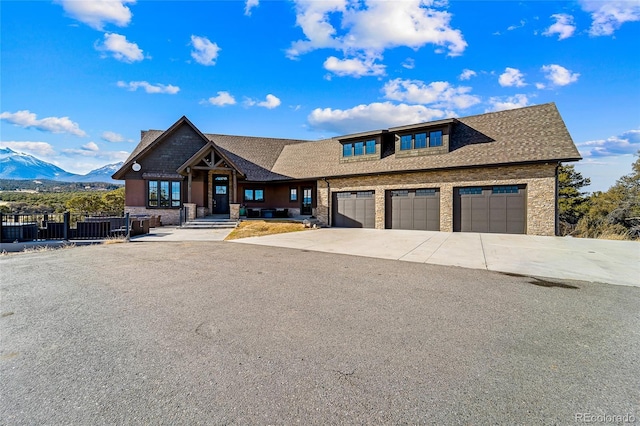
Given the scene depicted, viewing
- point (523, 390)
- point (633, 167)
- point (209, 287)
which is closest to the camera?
point (523, 390)

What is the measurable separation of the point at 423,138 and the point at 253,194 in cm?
1378

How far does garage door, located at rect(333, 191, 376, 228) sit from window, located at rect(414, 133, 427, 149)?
4183 mm

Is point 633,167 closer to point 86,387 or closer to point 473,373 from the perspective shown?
point 473,373

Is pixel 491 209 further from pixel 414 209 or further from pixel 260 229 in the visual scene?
pixel 260 229

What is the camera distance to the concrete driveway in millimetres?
7855

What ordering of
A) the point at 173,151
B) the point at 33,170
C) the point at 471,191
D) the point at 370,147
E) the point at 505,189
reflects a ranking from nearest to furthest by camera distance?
1. the point at 505,189
2. the point at 471,191
3. the point at 370,147
4. the point at 173,151
5. the point at 33,170

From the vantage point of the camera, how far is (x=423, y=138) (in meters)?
19.2

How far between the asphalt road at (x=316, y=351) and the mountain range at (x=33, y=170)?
166767 millimetres

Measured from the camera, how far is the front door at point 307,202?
24.0m

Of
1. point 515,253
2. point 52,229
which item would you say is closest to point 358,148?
point 515,253

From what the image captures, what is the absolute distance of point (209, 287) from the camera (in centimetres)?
636

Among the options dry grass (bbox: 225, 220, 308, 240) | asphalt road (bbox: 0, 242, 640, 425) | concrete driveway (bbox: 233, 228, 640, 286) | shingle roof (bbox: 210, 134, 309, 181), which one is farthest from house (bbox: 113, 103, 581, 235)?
asphalt road (bbox: 0, 242, 640, 425)

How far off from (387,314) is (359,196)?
16.2m

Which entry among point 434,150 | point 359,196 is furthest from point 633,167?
point 359,196
